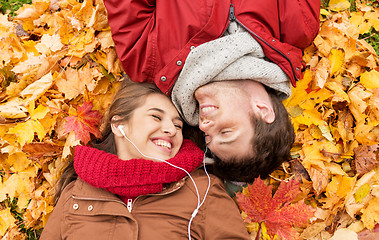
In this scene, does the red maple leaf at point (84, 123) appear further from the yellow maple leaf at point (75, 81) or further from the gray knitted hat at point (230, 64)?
the gray knitted hat at point (230, 64)

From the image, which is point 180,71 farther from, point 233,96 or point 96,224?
point 96,224


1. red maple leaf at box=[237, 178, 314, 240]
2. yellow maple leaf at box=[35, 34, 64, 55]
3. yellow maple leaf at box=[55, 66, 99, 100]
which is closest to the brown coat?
red maple leaf at box=[237, 178, 314, 240]

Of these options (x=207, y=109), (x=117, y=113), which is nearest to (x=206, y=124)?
(x=207, y=109)

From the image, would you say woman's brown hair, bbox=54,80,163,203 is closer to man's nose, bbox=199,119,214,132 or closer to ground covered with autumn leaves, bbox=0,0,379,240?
ground covered with autumn leaves, bbox=0,0,379,240

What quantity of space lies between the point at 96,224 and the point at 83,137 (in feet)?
2.10

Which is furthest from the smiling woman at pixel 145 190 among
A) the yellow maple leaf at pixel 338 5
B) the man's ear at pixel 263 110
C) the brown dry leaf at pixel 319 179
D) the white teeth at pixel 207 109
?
the yellow maple leaf at pixel 338 5

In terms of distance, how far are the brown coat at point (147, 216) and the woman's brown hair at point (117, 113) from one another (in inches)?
9.5

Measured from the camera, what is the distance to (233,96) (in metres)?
2.27

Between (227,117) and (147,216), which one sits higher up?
(227,117)

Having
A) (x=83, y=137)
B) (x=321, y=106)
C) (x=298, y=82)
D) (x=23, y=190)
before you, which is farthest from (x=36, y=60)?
(x=321, y=106)

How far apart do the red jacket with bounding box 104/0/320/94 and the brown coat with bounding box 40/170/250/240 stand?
0.77 meters

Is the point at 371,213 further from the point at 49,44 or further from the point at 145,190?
the point at 49,44

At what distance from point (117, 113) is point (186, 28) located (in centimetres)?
80

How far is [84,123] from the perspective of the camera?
263 centimetres
